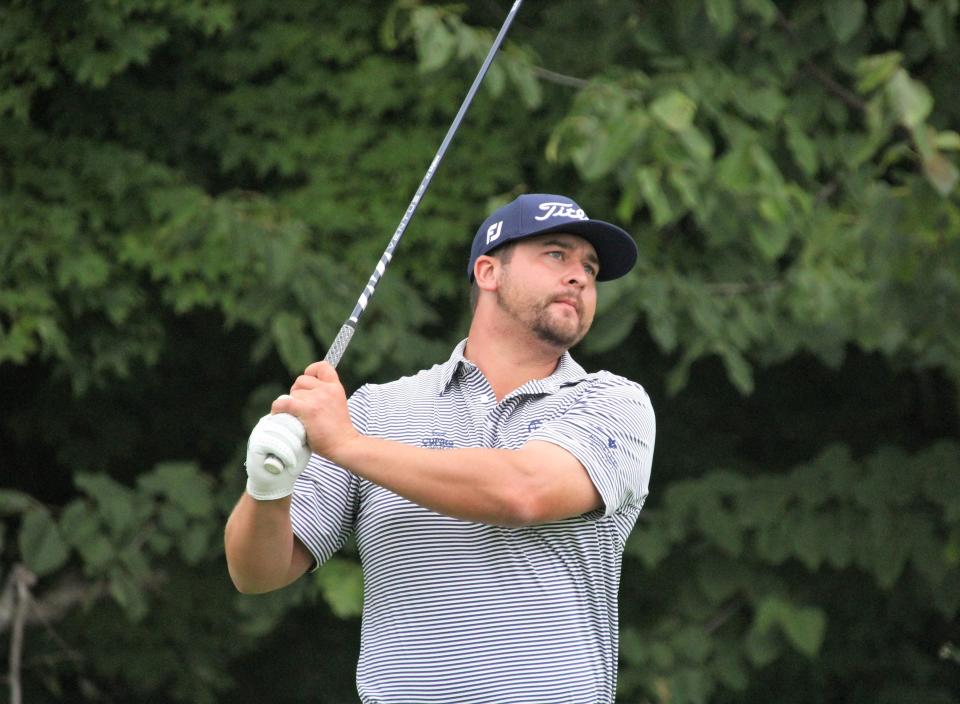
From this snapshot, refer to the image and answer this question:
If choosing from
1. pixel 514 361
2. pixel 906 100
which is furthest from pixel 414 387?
pixel 906 100

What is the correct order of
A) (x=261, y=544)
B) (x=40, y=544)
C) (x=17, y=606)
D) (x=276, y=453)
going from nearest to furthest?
(x=276, y=453) < (x=261, y=544) < (x=40, y=544) < (x=17, y=606)

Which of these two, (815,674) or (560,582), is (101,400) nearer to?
(815,674)

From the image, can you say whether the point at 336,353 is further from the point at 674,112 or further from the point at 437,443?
the point at 674,112

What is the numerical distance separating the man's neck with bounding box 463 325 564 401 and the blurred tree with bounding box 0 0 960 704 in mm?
1900

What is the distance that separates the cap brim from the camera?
8.79ft

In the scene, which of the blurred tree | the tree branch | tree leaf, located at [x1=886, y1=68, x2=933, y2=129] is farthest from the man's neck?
the tree branch

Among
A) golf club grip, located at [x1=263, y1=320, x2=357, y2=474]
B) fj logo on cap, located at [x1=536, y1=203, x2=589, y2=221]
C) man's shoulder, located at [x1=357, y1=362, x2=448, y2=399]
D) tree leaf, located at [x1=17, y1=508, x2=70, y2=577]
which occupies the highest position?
fj logo on cap, located at [x1=536, y1=203, x2=589, y2=221]

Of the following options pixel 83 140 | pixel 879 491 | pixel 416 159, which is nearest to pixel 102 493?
pixel 83 140

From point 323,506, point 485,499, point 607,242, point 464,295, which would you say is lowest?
point 464,295

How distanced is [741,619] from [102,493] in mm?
2341

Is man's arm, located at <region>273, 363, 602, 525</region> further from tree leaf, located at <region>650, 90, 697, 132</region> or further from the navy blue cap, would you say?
tree leaf, located at <region>650, 90, 697, 132</region>

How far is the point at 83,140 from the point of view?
577 centimetres

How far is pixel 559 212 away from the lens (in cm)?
271

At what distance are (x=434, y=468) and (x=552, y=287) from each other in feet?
1.79
